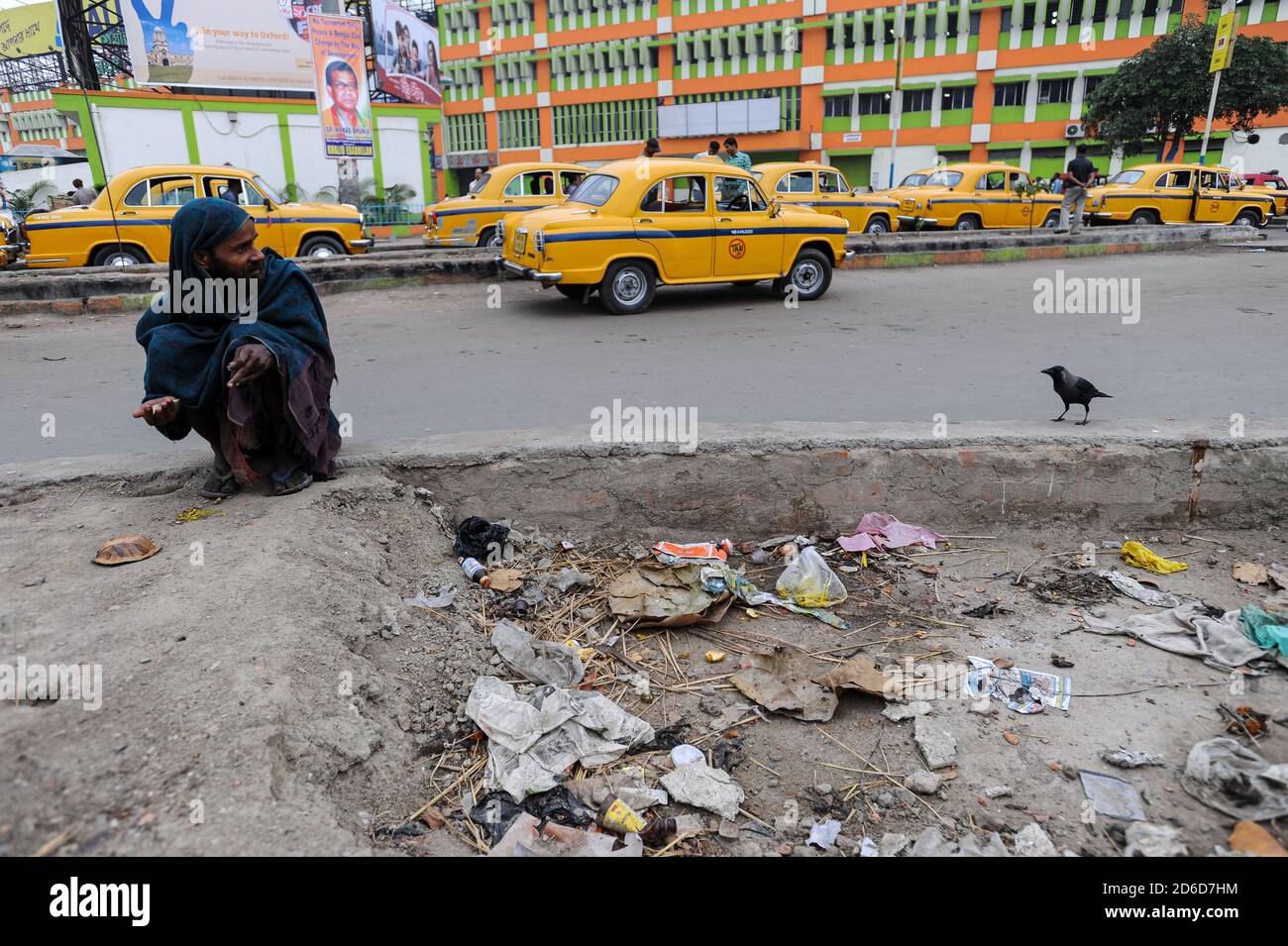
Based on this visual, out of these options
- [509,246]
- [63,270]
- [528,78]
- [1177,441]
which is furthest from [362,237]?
[528,78]

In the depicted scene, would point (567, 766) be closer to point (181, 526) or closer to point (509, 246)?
point (181, 526)

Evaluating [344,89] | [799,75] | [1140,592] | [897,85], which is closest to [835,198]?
[344,89]

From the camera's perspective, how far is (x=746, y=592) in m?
3.67

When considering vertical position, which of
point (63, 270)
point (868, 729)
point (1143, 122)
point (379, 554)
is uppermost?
point (1143, 122)

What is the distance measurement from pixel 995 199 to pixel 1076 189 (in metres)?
2.71

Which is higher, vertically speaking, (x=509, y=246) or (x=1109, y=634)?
(x=509, y=246)

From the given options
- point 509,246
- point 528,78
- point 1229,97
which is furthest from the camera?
point 528,78

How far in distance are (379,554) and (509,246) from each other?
6.46 meters

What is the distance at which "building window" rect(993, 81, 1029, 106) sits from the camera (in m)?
36.6

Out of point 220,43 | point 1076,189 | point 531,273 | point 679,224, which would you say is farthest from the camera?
point 220,43

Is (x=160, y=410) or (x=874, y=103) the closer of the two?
(x=160, y=410)

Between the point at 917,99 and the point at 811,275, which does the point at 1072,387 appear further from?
the point at 917,99

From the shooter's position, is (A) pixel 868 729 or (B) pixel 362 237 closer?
(A) pixel 868 729

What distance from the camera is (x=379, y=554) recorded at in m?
3.43
